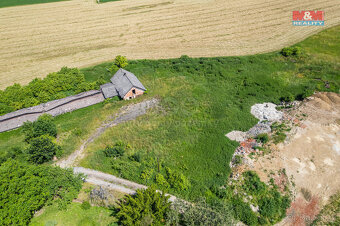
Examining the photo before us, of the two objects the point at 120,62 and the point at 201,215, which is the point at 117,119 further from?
the point at 201,215

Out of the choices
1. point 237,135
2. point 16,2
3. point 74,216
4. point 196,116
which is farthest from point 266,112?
point 16,2

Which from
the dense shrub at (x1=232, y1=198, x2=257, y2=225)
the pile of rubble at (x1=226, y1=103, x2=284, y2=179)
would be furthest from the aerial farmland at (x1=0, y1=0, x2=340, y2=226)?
the pile of rubble at (x1=226, y1=103, x2=284, y2=179)

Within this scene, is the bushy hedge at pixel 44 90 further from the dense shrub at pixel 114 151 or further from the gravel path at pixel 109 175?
the dense shrub at pixel 114 151

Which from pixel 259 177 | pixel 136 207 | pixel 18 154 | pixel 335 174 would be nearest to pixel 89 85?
pixel 18 154

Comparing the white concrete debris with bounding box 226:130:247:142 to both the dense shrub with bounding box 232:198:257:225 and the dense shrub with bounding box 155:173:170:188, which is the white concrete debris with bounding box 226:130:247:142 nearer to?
the dense shrub with bounding box 232:198:257:225

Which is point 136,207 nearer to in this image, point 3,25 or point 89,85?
point 89,85
